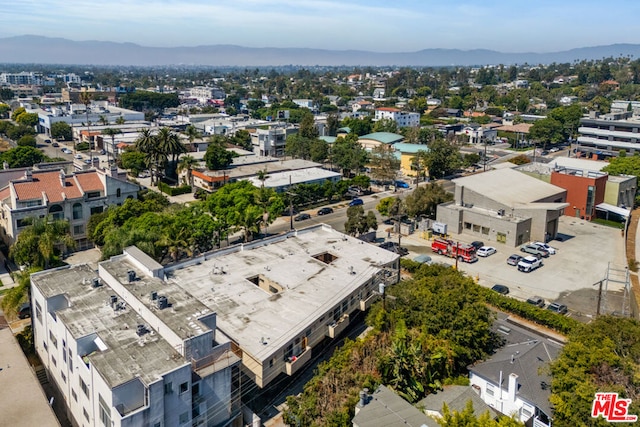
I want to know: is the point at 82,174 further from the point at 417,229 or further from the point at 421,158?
the point at 421,158

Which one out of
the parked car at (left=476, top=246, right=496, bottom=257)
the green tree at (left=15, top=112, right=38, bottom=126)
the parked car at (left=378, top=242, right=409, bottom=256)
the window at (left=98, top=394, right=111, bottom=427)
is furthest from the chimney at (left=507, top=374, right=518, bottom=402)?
the green tree at (left=15, top=112, right=38, bottom=126)

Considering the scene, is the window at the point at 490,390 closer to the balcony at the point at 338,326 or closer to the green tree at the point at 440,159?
the balcony at the point at 338,326

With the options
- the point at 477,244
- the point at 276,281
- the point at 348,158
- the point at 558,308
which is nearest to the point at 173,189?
the point at 348,158

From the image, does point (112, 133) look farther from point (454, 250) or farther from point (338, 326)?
point (338, 326)

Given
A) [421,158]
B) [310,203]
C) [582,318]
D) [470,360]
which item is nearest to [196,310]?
[470,360]

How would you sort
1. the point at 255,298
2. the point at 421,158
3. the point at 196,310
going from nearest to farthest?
the point at 196,310 < the point at 255,298 < the point at 421,158
